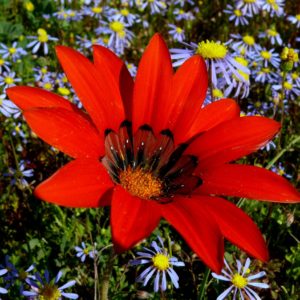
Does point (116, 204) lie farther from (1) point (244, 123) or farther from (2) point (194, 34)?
(2) point (194, 34)

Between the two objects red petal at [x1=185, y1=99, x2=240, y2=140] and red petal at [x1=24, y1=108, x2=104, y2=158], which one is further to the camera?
red petal at [x1=185, y1=99, x2=240, y2=140]

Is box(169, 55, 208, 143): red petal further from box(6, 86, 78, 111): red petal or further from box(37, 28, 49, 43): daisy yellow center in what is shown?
box(37, 28, 49, 43): daisy yellow center

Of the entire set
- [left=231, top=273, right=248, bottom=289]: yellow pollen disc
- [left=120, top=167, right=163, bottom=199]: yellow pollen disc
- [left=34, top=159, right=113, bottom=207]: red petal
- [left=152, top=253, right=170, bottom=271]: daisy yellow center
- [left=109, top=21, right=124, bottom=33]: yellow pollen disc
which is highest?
[left=34, top=159, right=113, bottom=207]: red petal

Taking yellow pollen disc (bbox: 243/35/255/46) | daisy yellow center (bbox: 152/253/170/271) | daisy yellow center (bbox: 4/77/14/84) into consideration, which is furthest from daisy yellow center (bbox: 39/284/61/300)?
yellow pollen disc (bbox: 243/35/255/46)

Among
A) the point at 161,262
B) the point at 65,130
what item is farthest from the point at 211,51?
the point at 65,130

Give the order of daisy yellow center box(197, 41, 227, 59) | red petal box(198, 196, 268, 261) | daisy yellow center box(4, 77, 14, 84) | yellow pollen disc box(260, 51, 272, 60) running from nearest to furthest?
red petal box(198, 196, 268, 261)
daisy yellow center box(197, 41, 227, 59)
daisy yellow center box(4, 77, 14, 84)
yellow pollen disc box(260, 51, 272, 60)

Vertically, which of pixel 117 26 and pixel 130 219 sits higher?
pixel 130 219

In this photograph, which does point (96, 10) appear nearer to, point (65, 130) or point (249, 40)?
point (249, 40)
